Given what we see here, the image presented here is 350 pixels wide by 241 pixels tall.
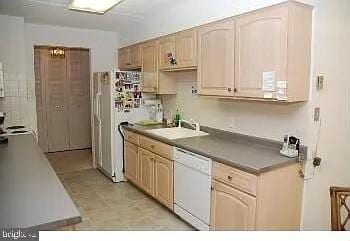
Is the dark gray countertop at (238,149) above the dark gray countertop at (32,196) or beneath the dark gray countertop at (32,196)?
above

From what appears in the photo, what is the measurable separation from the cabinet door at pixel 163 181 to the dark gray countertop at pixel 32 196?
1.25 metres

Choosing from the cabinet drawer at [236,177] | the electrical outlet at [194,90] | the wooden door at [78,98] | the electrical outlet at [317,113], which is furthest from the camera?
the wooden door at [78,98]

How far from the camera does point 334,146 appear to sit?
2.45 metres

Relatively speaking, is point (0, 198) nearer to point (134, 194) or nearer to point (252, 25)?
point (252, 25)

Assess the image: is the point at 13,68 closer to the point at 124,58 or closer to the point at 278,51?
the point at 124,58

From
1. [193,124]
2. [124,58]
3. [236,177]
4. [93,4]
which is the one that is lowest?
[236,177]

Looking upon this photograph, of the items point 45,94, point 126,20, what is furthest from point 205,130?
point 45,94

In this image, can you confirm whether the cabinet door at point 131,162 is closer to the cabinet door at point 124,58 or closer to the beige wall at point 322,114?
the cabinet door at point 124,58

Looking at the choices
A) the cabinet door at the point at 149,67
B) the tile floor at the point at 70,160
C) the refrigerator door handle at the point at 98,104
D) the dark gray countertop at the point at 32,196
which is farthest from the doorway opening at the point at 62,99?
the dark gray countertop at the point at 32,196

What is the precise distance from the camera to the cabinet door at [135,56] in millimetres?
4156

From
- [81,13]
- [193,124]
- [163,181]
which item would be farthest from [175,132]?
[81,13]

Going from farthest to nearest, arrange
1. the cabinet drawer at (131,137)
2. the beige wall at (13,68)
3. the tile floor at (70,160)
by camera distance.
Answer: the tile floor at (70,160) → the beige wall at (13,68) → the cabinet drawer at (131,137)

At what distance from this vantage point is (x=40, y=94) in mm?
5852

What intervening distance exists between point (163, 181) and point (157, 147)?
0.38 metres
